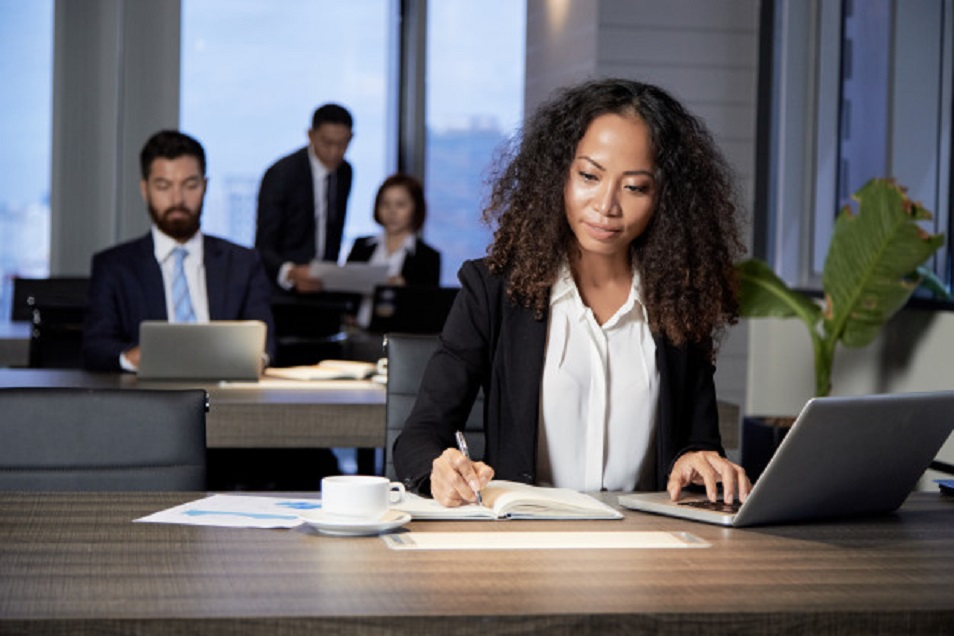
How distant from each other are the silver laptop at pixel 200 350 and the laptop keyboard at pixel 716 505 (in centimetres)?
194

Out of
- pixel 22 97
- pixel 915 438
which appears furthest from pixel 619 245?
pixel 22 97

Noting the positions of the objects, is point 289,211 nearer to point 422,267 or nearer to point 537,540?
point 422,267

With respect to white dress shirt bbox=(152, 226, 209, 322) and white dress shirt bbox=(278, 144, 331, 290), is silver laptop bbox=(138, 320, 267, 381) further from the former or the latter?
white dress shirt bbox=(278, 144, 331, 290)

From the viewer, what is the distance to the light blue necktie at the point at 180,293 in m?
4.43

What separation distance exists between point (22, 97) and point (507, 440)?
6.88 m

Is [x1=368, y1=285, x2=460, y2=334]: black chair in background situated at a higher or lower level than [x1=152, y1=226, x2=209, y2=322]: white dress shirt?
lower

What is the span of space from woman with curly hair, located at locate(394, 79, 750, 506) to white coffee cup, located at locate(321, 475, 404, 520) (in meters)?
0.41

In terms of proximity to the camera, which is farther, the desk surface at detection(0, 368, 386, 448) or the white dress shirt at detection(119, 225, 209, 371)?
the white dress shirt at detection(119, 225, 209, 371)

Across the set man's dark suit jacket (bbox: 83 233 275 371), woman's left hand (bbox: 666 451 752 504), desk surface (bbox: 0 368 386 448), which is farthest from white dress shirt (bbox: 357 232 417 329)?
woman's left hand (bbox: 666 451 752 504)

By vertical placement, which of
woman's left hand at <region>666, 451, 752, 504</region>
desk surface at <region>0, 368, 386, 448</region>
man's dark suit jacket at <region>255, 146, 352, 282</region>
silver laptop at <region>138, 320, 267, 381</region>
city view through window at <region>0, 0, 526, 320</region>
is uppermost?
city view through window at <region>0, 0, 526, 320</region>

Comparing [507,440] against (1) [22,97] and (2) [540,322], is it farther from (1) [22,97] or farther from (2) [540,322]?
(1) [22,97]

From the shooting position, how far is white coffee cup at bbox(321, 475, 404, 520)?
188 cm

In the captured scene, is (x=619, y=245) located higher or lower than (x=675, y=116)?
lower

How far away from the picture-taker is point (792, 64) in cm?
625
